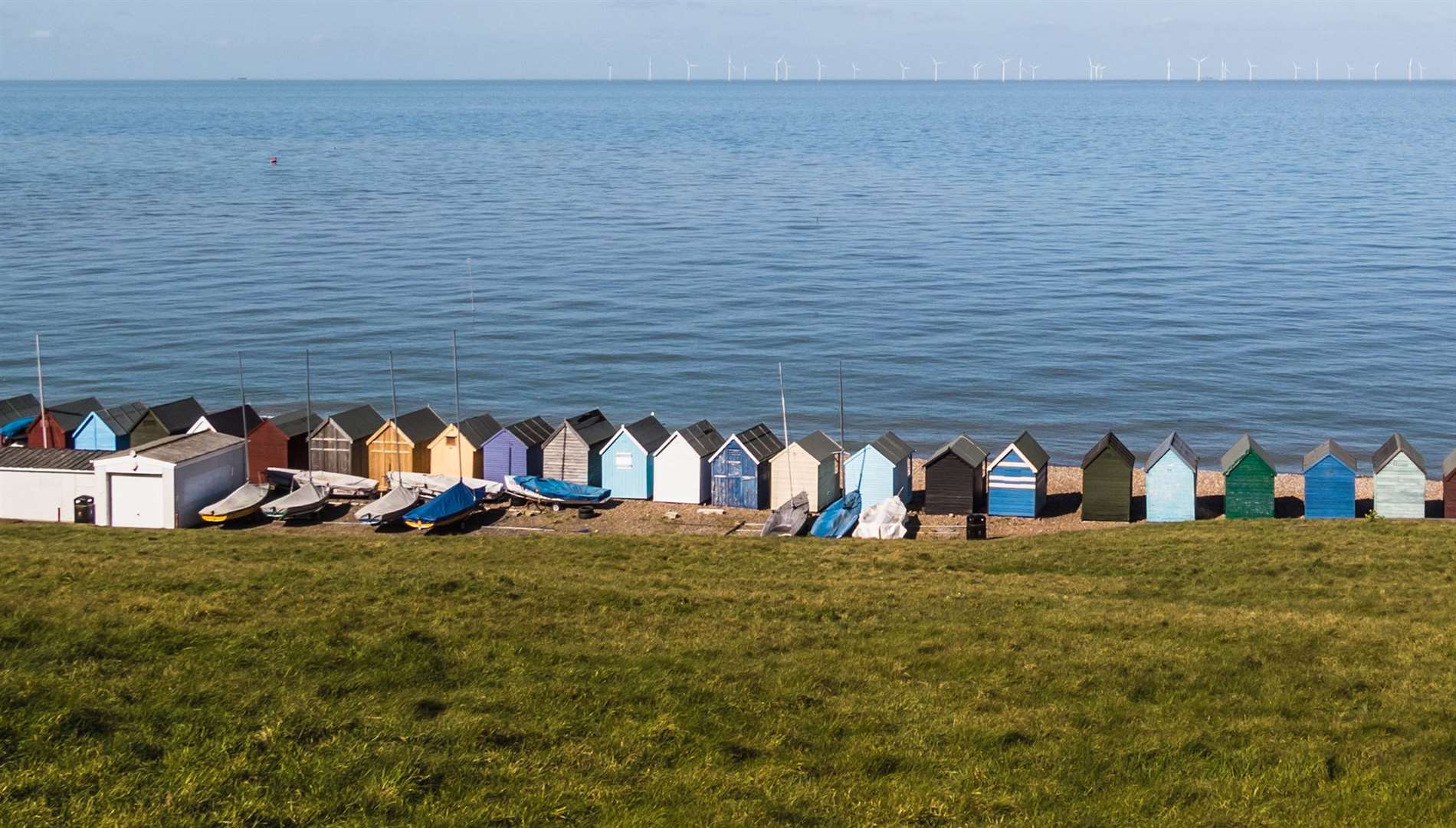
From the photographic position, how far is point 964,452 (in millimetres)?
40438

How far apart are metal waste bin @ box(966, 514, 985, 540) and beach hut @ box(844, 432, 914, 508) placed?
3340 millimetres

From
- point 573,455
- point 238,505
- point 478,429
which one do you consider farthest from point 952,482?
point 238,505

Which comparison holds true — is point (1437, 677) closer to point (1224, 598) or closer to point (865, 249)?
point (1224, 598)

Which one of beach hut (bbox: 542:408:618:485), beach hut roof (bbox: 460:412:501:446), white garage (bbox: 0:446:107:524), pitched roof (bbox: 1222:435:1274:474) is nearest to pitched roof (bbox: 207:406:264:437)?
white garage (bbox: 0:446:107:524)

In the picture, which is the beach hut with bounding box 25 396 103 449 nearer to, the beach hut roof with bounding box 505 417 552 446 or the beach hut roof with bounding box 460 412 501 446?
the beach hut roof with bounding box 460 412 501 446

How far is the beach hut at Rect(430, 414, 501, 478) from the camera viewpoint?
140ft

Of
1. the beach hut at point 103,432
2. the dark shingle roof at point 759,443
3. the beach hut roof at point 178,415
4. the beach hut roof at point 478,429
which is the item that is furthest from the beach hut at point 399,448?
the dark shingle roof at point 759,443

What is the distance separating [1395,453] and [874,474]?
14.2 m

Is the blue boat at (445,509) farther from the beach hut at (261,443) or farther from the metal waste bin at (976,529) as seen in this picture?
the metal waste bin at (976,529)

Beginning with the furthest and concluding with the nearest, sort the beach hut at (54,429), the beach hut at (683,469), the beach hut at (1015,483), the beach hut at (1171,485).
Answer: the beach hut at (54,429), the beach hut at (683,469), the beach hut at (1015,483), the beach hut at (1171,485)

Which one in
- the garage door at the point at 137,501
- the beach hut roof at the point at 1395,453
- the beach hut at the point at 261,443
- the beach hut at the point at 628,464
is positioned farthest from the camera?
the beach hut at the point at 261,443

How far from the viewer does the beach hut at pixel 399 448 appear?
140 feet

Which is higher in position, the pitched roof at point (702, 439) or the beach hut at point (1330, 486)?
the pitched roof at point (702, 439)

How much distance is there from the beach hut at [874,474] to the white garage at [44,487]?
20770 mm
